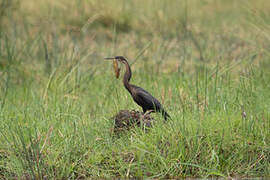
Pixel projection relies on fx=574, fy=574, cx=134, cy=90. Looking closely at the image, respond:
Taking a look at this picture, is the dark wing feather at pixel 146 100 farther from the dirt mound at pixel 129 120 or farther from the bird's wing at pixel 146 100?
the dirt mound at pixel 129 120

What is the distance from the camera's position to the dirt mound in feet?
17.4

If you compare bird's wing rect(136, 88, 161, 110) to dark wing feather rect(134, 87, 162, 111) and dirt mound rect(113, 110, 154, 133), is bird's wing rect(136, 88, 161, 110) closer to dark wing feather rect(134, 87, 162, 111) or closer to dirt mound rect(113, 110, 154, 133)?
dark wing feather rect(134, 87, 162, 111)

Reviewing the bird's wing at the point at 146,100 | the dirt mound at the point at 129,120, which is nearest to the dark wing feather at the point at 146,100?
the bird's wing at the point at 146,100

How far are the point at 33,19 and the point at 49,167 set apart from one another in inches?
293

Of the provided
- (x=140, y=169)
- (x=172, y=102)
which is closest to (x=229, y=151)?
(x=140, y=169)

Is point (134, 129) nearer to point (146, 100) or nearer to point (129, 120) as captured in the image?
point (129, 120)

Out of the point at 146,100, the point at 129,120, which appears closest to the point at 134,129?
the point at 129,120

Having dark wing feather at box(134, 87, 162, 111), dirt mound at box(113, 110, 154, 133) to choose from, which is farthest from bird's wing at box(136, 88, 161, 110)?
dirt mound at box(113, 110, 154, 133)

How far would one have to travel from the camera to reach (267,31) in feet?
24.1

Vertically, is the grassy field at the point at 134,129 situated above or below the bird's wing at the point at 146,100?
below

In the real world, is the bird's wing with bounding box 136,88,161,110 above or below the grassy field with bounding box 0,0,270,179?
above

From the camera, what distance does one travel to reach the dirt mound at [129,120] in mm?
5309

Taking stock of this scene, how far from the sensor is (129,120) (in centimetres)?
528

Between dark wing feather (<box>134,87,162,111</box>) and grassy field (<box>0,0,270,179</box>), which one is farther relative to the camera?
dark wing feather (<box>134,87,162,111</box>)
